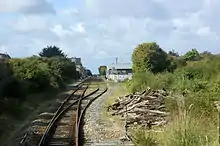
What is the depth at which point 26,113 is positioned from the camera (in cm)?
3034

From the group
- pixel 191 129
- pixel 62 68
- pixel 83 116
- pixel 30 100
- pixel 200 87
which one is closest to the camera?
pixel 191 129

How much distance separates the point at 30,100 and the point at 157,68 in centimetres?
3089

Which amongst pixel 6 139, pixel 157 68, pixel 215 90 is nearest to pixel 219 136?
pixel 6 139

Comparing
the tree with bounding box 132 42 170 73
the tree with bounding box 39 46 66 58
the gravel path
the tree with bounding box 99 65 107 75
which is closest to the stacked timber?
the gravel path

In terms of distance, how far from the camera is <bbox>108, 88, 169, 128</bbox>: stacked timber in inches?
921

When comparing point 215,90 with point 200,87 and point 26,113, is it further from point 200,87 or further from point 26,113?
point 26,113

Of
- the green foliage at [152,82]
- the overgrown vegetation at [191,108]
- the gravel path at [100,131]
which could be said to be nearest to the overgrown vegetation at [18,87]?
the gravel path at [100,131]

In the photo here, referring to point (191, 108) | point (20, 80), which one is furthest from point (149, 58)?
point (191, 108)

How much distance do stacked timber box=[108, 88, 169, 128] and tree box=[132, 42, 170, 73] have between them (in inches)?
1395

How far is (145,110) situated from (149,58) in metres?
41.7

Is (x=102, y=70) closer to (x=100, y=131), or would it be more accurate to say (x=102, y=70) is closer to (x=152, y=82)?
(x=152, y=82)

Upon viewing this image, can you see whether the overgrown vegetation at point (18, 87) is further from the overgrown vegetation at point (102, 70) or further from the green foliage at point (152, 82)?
the overgrown vegetation at point (102, 70)

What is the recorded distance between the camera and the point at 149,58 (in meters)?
66.5

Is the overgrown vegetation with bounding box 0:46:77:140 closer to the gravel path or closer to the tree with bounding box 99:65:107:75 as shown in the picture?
the gravel path
